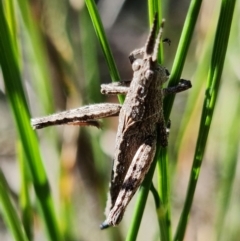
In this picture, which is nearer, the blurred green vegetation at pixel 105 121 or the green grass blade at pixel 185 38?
the green grass blade at pixel 185 38

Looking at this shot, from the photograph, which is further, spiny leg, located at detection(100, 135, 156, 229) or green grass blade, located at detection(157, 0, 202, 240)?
spiny leg, located at detection(100, 135, 156, 229)

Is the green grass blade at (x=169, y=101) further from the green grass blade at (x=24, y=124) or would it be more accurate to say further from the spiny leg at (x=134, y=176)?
the green grass blade at (x=24, y=124)

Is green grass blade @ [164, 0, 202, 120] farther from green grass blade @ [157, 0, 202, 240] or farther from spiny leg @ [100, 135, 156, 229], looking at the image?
spiny leg @ [100, 135, 156, 229]

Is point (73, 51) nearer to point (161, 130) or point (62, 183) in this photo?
point (62, 183)

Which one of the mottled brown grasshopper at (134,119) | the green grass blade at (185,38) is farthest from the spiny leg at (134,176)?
the green grass blade at (185,38)

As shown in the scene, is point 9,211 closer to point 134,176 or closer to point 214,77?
point 134,176

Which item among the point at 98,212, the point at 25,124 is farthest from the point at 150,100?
the point at 98,212

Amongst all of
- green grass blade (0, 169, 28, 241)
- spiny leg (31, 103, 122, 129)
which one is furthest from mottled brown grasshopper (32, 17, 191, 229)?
green grass blade (0, 169, 28, 241)

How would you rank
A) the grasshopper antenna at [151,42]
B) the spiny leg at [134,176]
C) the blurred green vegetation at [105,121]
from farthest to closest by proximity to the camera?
the blurred green vegetation at [105,121] < the spiny leg at [134,176] < the grasshopper antenna at [151,42]
